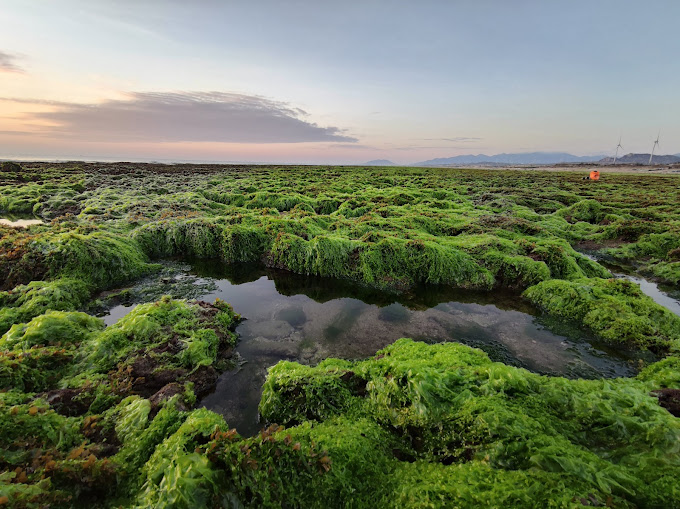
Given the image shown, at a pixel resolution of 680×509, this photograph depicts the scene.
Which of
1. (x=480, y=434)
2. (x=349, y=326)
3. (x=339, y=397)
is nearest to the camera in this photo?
(x=480, y=434)

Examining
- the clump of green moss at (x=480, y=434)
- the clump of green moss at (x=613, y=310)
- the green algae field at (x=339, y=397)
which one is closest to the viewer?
the clump of green moss at (x=480, y=434)

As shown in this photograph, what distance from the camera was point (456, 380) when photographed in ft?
13.7

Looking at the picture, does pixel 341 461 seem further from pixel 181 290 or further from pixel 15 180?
pixel 15 180

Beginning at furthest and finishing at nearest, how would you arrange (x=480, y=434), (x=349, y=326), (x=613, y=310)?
A: (x=349, y=326)
(x=613, y=310)
(x=480, y=434)

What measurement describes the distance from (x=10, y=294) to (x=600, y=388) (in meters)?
11.8

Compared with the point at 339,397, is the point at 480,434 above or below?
above

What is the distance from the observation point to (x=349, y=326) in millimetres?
7277

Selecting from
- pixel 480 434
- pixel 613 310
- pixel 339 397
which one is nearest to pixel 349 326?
pixel 339 397

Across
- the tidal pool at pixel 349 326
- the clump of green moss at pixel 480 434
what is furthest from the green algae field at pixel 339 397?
the tidal pool at pixel 349 326

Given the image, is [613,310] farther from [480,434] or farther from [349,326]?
[349,326]

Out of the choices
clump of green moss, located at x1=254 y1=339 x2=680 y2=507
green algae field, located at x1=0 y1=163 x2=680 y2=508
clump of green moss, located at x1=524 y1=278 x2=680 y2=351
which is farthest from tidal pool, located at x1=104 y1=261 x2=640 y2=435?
clump of green moss, located at x1=254 y1=339 x2=680 y2=507

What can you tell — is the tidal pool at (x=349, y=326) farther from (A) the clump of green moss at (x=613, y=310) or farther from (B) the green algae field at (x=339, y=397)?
(A) the clump of green moss at (x=613, y=310)

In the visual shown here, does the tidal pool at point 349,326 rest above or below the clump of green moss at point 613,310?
below

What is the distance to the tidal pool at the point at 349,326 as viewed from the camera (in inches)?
221
